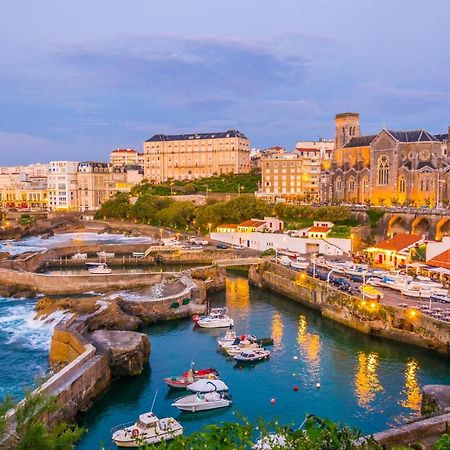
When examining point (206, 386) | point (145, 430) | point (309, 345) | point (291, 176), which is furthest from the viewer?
point (291, 176)

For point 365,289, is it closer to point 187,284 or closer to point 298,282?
point 298,282

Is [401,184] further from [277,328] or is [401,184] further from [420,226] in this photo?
[277,328]

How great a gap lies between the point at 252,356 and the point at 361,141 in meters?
57.2

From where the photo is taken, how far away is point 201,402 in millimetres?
22500

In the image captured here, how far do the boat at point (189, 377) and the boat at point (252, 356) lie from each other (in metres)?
2.30

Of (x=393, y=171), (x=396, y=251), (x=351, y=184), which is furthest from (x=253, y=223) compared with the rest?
(x=396, y=251)

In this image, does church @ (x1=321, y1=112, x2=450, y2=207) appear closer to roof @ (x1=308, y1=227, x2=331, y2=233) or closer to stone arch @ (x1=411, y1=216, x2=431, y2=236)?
stone arch @ (x1=411, y1=216, x2=431, y2=236)

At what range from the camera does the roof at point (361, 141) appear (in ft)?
252

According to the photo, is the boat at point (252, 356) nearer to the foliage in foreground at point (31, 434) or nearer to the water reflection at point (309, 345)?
the water reflection at point (309, 345)

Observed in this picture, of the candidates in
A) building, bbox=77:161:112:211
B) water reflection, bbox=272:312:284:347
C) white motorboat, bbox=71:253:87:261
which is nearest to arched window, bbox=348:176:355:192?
white motorboat, bbox=71:253:87:261

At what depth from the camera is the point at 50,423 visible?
747 inches

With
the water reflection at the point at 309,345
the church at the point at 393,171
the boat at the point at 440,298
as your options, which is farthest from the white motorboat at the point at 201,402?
the church at the point at 393,171

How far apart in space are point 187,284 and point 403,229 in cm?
3084

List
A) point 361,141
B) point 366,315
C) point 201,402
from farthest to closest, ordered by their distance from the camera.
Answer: point 361,141 < point 366,315 < point 201,402
